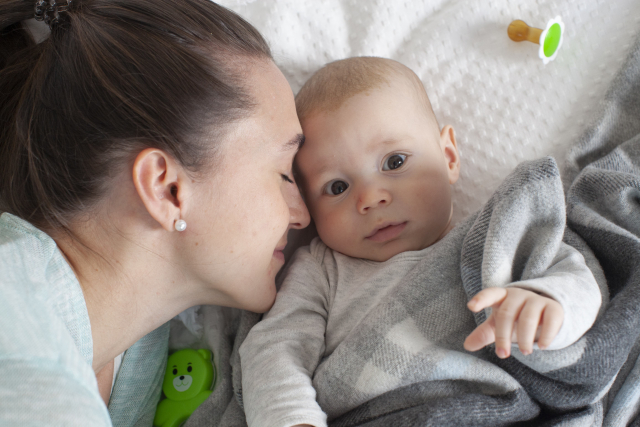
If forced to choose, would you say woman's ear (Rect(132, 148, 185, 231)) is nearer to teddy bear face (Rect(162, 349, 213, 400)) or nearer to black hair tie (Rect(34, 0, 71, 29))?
black hair tie (Rect(34, 0, 71, 29))

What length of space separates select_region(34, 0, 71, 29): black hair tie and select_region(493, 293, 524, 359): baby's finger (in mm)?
920

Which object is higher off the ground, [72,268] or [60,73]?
[60,73]

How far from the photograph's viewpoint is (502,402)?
33.9 inches

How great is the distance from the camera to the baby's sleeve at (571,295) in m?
0.74

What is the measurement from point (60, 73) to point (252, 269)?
0.50 metres

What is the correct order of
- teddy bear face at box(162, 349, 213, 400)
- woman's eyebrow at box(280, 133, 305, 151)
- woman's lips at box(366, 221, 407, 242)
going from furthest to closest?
teddy bear face at box(162, 349, 213, 400) < woman's lips at box(366, 221, 407, 242) < woman's eyebrow at box(280, 133, 305, 151)

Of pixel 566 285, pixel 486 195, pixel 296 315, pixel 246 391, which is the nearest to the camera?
pixel 566 285

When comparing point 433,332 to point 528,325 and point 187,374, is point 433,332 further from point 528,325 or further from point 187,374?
point 187,374

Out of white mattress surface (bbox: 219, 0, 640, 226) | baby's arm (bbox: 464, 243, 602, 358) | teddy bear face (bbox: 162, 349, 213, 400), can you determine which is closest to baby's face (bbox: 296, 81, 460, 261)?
white mattress surface (bbox: 219, 0, 640, 226)

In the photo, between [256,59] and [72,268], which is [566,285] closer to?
[256,59]

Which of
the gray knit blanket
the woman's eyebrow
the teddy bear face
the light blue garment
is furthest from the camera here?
the teddy bear face

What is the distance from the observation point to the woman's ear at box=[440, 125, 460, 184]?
4.14ft

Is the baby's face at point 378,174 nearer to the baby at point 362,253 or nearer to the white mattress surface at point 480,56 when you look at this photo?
the baby at point 362,253

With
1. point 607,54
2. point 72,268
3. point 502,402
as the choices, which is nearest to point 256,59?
point 72,268
